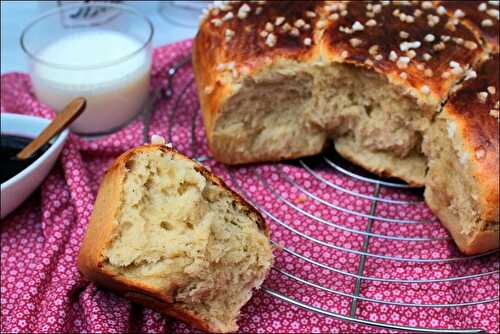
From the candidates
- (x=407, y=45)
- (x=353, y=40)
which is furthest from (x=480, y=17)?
(x=353, y=40)

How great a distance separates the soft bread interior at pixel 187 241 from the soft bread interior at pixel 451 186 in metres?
0.74

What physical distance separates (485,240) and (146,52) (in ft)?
5.44

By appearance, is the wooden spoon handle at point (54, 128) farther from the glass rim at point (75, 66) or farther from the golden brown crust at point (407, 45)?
the golden brown crust at point (407, 45)

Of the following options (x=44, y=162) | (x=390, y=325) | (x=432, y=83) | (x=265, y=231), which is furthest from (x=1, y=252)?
(x=432, y=83)

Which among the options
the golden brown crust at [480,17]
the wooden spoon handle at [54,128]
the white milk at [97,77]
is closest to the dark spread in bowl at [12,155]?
the wooden spoon handle at [54,128]

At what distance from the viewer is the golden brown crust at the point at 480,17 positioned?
2561mm

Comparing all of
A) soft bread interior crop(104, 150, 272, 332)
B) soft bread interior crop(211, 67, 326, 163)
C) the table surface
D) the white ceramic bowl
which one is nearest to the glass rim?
the table surface

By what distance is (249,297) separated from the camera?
2.10 m

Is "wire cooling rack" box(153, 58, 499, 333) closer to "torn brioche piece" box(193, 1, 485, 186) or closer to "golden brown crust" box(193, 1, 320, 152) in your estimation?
"torn brioche piece" box(193, 1, 485, 186)

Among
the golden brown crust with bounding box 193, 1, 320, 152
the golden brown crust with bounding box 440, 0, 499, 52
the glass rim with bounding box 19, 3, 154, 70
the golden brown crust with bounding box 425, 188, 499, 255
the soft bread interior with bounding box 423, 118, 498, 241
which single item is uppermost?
the golden brown crust with bounding box 440, 0, 499, 52

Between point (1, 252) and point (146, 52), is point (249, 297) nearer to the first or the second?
point (1, 252)

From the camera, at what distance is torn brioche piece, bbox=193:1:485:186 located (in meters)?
2.46

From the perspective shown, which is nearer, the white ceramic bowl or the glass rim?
the white ceramic bowl

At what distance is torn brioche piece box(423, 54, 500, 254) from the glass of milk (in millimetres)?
1313
